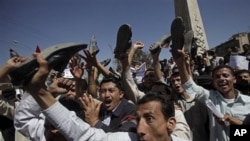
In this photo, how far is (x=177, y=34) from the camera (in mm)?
3357

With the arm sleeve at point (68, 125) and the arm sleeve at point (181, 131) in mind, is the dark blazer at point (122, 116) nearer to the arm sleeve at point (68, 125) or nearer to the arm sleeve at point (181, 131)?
the arm sleeve at point (181, 131)

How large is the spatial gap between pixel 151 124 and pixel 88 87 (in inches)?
98.3

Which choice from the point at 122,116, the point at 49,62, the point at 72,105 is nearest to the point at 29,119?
the point at 72,105

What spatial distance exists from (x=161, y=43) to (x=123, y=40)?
56cm

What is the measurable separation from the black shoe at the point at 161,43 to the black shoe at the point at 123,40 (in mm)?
474

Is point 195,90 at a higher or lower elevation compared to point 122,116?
higher

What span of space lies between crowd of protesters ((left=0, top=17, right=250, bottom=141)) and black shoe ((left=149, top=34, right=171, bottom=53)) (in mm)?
18

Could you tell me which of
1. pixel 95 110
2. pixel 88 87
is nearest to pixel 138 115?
pixel 95 110

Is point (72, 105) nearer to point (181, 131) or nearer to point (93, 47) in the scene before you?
point (181, 131)

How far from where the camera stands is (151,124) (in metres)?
1.99

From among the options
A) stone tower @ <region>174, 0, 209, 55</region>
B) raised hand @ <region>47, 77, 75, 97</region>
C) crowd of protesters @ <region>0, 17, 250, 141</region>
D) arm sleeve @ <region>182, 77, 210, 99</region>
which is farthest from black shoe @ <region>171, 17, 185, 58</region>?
stone tower @ <region>174, 0, 209, 55</region>

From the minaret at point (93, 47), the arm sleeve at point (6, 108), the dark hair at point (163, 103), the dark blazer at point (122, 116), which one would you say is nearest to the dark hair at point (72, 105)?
the dark blazer at point (122, 116)

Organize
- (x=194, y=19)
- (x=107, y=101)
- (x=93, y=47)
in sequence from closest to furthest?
(x=107, y=101), (x=93, y=47), (x=194, y=19)

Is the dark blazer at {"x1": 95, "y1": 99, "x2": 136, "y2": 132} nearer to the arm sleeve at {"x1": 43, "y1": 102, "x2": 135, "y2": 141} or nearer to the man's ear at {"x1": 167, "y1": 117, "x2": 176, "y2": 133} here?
the man's ear at {"x1": 167, "y1": 117, "x2": 176, "y2": 133}
